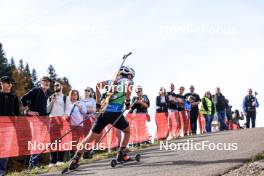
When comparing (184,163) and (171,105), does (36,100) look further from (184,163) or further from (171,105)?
(171,105)

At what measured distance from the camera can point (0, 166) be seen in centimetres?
1048

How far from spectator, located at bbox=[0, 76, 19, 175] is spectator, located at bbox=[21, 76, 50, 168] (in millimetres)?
773

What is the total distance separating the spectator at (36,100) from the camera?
1209 centimetres

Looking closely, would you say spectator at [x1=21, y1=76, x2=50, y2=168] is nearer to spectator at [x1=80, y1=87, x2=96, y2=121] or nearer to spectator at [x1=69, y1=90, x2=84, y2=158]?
spectator at [x1=69, y1=90, x2=84, y2=158]

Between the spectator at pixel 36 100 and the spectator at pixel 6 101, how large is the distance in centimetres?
77

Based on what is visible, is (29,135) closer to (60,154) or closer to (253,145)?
(60,154)

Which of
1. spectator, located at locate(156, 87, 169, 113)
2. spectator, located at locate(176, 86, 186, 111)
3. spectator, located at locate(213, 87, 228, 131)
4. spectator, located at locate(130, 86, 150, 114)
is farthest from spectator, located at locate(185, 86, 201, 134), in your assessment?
spectator, located at locate(130, 86, 150, 114)

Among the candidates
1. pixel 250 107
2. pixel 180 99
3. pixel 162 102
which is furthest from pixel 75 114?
pixel 250 107

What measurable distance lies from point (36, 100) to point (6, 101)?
1323 millimetres

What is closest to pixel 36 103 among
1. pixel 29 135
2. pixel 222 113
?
pixel 29 135

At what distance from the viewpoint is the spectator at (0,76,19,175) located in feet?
35.0

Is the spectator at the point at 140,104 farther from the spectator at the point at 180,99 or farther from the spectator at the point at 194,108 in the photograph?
the spectator at the point at 194,108

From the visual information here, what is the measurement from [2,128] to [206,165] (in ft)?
15.4

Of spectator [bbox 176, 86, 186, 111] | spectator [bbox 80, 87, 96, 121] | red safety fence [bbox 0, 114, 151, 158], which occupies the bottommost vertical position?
red safety fence [bbox 0, 114, 151, 158]
